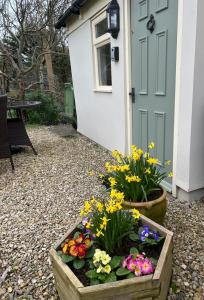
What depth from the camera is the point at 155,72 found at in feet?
7.98

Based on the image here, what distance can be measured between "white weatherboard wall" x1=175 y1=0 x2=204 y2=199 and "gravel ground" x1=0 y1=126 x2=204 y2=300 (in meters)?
0.28

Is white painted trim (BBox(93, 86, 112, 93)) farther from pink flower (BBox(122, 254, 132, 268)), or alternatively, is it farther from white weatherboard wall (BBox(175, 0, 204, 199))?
pink flower (BBox(122, 254, 132, 268))

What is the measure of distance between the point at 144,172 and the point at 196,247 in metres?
0.67

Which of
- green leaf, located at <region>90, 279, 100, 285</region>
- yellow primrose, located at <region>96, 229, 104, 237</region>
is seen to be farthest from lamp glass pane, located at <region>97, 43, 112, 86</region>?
green leaf, located at <region>90, 279, 100, 285</region>

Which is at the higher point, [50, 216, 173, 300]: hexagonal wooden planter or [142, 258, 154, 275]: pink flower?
[142, 258, 154, 275]: pink flower

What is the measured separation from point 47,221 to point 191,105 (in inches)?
65.2

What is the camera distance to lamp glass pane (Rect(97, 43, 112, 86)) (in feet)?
12.2

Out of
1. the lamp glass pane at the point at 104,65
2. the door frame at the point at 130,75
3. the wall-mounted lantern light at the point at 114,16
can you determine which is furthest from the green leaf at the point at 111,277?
the lamp glass pane at the point at 104,65

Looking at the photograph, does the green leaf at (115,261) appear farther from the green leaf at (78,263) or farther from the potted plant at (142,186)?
the potted plant at (142,186)

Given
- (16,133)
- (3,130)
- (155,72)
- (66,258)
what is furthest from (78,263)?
(16,133)

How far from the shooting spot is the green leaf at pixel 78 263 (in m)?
1.17

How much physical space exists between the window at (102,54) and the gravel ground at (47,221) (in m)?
1.26

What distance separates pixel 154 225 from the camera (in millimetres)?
1406

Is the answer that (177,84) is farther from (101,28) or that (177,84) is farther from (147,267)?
(101,28)
